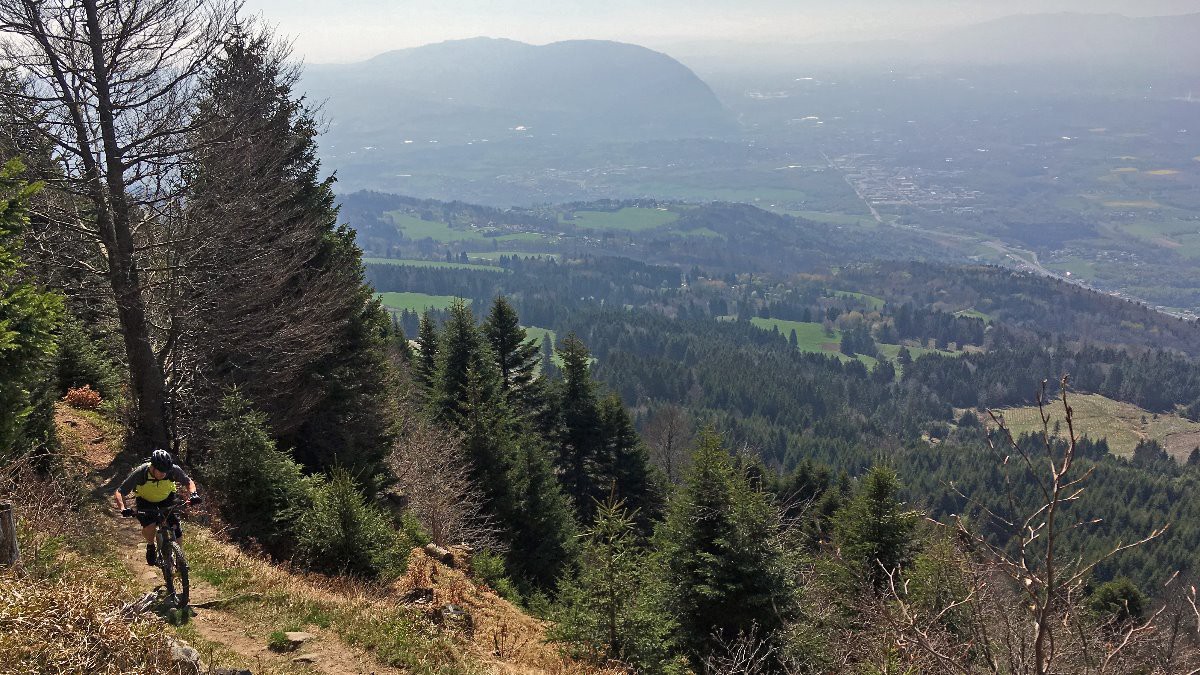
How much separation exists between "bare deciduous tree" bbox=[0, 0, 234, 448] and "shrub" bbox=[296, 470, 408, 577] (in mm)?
5562

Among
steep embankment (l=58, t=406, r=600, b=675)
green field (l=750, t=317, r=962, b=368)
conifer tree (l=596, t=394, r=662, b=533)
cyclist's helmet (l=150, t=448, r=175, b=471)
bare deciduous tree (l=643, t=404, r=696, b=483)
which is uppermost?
cyclist's helmet (l=150, t=448, r=175, b=471)

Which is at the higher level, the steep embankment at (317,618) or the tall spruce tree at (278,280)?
the tall spruce tree at (278,280)

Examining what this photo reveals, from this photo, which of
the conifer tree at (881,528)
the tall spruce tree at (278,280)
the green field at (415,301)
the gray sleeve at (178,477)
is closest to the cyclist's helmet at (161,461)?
the gray sleeve at (178,477)

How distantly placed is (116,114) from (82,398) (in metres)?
7.97

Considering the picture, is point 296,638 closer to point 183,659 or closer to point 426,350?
point 183,659

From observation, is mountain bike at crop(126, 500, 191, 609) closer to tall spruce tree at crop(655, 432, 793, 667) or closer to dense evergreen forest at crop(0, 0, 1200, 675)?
dense evergreen forest at crop(0, 0, 1200, 675)

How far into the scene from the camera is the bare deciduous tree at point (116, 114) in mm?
12633

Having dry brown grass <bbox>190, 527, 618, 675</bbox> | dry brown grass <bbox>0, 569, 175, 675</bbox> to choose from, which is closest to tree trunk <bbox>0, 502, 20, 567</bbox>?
dry brown grass <bbox>0, 569, 175, 675</bbox>

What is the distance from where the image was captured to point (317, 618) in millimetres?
10492

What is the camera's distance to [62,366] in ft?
58.1

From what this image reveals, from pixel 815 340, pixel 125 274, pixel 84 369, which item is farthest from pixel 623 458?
pixel 815 340

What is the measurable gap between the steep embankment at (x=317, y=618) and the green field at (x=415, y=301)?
15722cm

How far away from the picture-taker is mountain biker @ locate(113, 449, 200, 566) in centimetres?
942

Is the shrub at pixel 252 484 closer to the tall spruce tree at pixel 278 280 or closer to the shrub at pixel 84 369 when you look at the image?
the tall spruce tree at pixel 278 280
